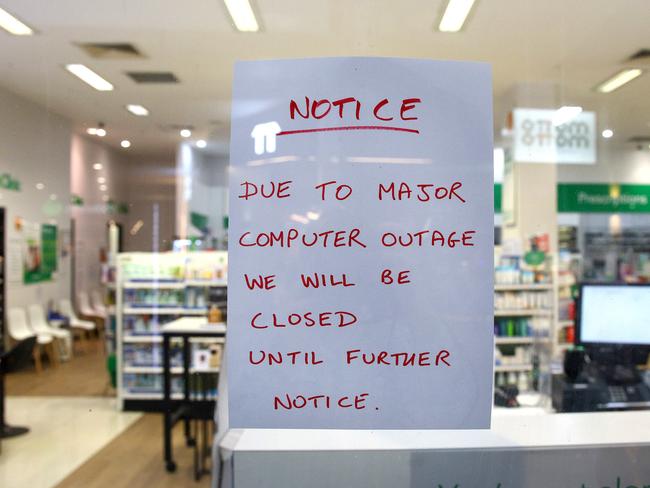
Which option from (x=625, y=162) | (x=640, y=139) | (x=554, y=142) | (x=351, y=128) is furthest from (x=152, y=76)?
(x=554, y=142)

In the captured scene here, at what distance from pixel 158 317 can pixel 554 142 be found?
168 inches

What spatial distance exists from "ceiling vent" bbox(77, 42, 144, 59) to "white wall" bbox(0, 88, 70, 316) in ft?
0.91


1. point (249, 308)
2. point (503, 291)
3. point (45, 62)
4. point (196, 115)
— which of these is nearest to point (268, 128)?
point (249, 308)

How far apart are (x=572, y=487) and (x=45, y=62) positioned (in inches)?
76.4

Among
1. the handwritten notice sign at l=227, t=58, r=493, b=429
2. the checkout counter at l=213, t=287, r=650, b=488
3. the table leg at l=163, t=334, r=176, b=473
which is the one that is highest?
the handwritten notice sign at l=227, t=58, r=493, b=429

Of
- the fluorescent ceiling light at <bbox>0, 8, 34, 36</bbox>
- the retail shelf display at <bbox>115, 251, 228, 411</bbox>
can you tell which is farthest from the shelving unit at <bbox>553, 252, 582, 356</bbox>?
the fluorescent ceiling light at <bbox>0, 8, 34, 36</bbox>

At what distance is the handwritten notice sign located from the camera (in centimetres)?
114

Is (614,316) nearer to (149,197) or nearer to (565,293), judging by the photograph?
(149,197)

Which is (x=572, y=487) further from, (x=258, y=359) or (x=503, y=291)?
(x=503, y=291)

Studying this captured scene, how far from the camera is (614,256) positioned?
15.4 feet

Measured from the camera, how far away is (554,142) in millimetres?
5723

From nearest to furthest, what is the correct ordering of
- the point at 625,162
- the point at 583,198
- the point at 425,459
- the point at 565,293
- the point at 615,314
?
the point at 425,459, the point at 615,314, the point at 625,162, the point at 565,293, the point at 583,198

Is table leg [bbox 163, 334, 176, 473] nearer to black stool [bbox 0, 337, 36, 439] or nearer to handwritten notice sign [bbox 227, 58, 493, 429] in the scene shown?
black stool [bbox 0, 337, 36, 439]

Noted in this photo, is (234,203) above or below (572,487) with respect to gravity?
above
